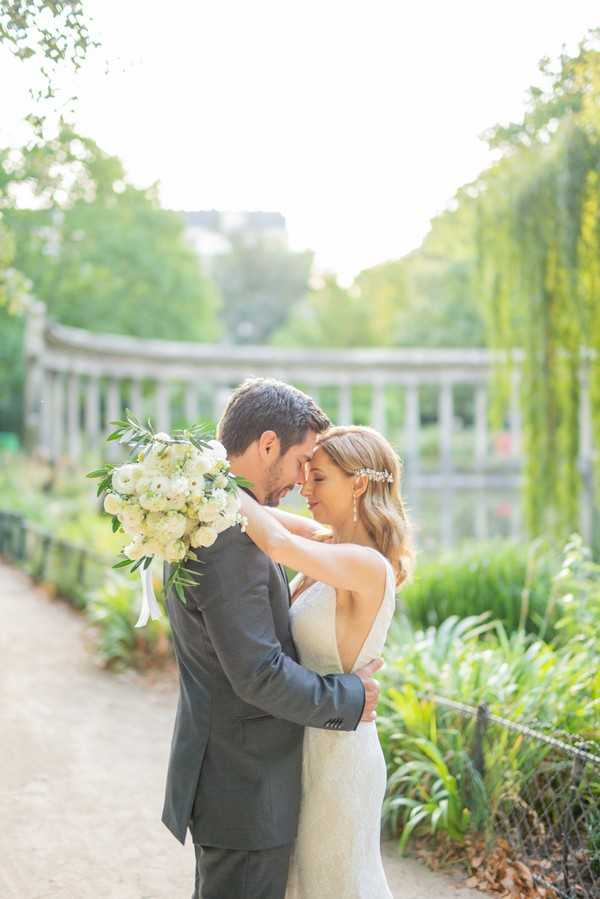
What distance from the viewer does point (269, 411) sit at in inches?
130

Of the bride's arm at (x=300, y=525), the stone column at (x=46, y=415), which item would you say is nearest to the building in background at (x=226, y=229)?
the stone column at (x=46, y=415)

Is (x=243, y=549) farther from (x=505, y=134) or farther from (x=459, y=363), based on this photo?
(x=459, y=363)

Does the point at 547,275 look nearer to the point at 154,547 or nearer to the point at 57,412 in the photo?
the point at 154,547

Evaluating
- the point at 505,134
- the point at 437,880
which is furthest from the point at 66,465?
the point at 437,880

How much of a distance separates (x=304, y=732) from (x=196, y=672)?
1.48 ft

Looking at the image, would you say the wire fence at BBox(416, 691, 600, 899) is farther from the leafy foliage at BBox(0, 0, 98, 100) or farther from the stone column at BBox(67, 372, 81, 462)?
the stone column at BBox(67, 372, 81, 462)

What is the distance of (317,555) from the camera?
10.6ft

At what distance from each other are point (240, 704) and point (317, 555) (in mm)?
514

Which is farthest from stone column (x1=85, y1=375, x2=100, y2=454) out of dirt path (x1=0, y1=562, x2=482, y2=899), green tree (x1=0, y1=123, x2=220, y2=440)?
dirt path (x1=0, y1=562, x2=482, y2=899)

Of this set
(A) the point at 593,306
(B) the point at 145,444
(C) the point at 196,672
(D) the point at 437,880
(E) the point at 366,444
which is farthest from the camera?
(A) the point at 593,306

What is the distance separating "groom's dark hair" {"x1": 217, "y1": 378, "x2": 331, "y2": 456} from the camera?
10.8ft

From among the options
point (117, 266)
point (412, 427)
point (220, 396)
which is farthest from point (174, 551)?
point (220, 396)

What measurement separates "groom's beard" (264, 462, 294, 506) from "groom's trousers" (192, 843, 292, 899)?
3.64ft

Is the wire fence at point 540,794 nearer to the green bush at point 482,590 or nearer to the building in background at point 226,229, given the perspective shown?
the green bush at point 482,590
